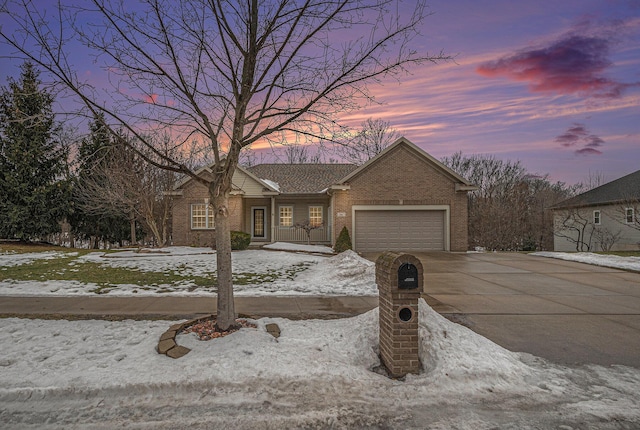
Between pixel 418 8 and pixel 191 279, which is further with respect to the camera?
pixel 191 279

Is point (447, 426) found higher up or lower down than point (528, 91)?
lower down

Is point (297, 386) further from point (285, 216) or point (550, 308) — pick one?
point (285, 216)

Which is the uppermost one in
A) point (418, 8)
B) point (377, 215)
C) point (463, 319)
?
point (418, 8)

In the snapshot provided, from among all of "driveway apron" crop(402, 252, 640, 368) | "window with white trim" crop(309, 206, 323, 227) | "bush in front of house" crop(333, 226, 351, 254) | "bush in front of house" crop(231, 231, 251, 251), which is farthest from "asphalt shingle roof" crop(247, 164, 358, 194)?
"driveway apron" crop(402, 252, 640, 368)

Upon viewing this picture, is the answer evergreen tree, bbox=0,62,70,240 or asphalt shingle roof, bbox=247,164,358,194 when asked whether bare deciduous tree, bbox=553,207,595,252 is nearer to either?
asphalt shingle roof, bbox=247,164,358,194

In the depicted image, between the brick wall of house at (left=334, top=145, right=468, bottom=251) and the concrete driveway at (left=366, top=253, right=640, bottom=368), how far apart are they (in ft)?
22.4

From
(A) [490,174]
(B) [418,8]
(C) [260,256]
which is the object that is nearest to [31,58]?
(B) [418,8]

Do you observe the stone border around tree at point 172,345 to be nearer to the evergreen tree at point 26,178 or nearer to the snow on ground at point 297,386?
the snow on ground at point 297,386

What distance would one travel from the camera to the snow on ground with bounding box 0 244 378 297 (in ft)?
26.6

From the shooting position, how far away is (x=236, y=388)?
352cm

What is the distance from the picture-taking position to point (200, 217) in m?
20.0

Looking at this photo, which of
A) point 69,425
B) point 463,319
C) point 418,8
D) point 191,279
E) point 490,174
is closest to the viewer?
point 69,425

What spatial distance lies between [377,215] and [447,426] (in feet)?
52.6

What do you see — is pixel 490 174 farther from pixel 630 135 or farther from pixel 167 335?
pixel 167 335
